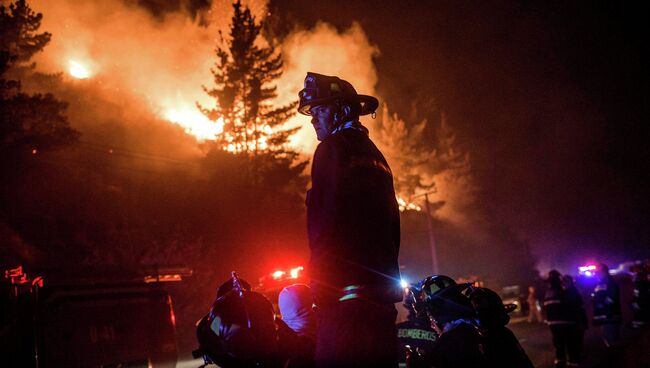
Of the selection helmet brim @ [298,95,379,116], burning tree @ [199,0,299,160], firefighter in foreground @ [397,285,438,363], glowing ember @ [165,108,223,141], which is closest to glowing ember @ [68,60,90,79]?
glowing ember @ [165,108,223,141]

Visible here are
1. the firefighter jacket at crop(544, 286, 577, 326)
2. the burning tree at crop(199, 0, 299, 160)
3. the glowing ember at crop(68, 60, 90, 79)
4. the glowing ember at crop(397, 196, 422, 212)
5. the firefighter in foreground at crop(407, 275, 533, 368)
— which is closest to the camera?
the firefighter in foreground at crop(407, 275, 533, 368)

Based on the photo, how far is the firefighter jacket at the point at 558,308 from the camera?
1038 cm

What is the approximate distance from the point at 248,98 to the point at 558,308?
30.1m

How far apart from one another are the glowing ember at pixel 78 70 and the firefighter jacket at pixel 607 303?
46.8 meters

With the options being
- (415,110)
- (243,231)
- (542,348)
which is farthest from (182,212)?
(415,110)

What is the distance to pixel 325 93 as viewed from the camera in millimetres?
2496

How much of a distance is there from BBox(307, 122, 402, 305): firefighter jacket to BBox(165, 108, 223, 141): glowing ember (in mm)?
38230

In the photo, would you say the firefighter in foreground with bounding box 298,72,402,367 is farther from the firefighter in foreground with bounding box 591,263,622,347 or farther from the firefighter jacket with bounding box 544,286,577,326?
the firefighter in foreground with bounding box 591,263,622,347

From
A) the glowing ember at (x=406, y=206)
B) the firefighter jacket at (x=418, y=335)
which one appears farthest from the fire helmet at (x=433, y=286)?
the glowing ember at (x=406, y=206)

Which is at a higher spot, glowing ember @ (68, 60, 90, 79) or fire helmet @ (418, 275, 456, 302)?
glowing ember @ (68, 60, 90, 79)

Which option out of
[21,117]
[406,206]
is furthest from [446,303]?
[406,206]

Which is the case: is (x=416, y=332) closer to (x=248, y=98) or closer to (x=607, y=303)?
(x=607, y=303)

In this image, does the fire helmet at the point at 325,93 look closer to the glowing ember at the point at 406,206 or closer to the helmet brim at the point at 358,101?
the helmet brim at the point at 358,101

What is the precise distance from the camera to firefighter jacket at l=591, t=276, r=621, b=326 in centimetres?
1104
